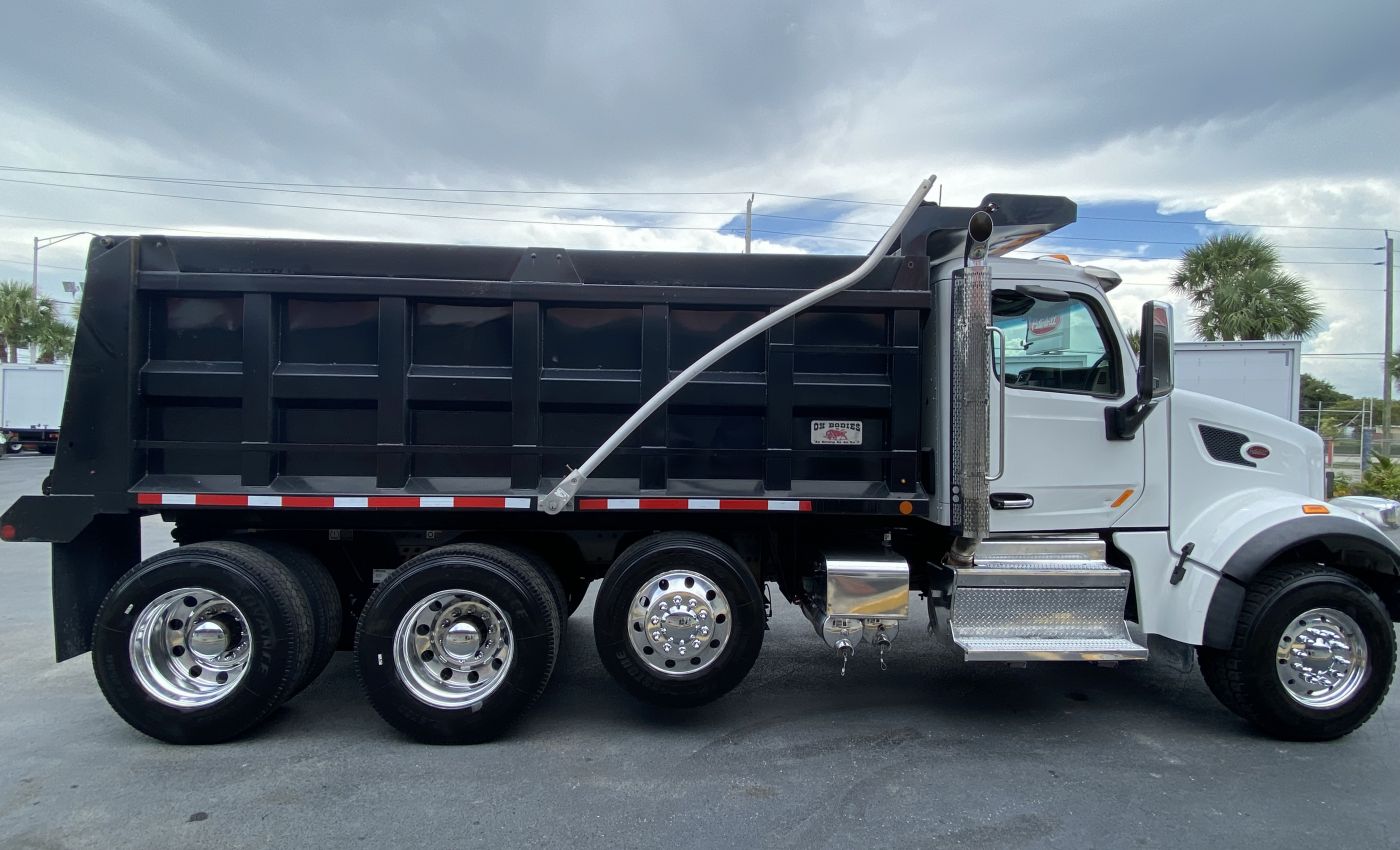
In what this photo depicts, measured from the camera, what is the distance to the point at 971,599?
4.53 meters

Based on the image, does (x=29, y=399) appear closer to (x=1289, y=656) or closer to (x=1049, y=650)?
(x=1049, y=650)

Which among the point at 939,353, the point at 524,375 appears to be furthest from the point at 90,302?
the point at 939,353

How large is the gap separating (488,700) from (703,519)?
1.55m

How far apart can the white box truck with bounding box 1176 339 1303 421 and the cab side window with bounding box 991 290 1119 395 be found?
25.4 feet

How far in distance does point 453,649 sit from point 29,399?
3096 centimetres

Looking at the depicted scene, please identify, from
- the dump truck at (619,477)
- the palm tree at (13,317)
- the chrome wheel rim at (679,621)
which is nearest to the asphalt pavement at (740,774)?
the dump truck at (619,477)

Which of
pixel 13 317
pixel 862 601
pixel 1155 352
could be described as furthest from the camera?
pixel 13 317

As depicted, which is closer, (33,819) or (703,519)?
(33,819)

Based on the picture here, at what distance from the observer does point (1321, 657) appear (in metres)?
4.41

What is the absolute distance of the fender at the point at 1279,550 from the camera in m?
4.36

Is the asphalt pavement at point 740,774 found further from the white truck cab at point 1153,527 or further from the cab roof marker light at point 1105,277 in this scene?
the cab roof marker light at point 1105,277

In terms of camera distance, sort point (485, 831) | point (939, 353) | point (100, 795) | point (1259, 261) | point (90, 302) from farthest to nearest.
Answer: point (1259, 261) < point (939, 353) < point (90, 302) < point (100, 795) < point (485, 831)

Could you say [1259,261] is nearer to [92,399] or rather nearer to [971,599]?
[971,599]

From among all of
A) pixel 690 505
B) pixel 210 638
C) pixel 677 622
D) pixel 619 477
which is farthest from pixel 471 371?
pixel 210 638
